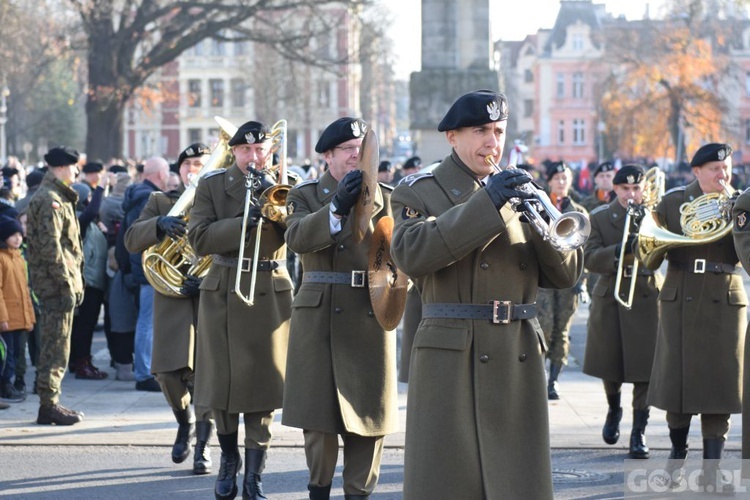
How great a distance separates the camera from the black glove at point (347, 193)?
6555 millimetres

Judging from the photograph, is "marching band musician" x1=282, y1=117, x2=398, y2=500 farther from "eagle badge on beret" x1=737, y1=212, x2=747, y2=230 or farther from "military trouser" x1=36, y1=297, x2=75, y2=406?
"military trouser" x1=36, y1=297, x2=75, y2=406

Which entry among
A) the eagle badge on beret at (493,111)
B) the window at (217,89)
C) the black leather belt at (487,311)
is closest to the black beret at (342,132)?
the eagle badge on beret at (493,111)

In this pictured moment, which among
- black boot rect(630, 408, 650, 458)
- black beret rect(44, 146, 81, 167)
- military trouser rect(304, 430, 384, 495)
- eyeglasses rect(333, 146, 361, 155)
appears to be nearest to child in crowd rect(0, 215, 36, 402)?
black beret rect(44, 146, 81, 167)

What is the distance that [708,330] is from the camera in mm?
8281

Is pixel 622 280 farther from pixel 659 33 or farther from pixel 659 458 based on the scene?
pixel 659 33

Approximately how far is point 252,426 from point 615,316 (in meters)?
3.02

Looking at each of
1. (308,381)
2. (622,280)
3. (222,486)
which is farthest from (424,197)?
(622,280)

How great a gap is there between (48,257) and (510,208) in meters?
5.72

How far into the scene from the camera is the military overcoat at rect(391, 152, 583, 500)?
5492mm

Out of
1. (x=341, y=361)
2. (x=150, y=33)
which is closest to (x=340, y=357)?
(x=341, y=361)

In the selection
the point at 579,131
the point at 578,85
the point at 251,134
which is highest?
the point at 578,85

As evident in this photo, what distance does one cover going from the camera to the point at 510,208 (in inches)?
217

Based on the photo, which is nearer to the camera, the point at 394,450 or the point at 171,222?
the point at 171,222

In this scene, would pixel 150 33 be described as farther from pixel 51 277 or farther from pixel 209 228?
pixel 209 228
